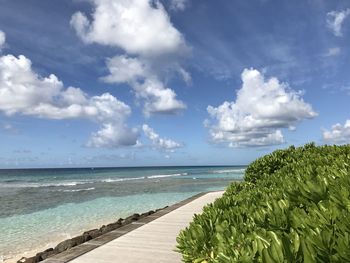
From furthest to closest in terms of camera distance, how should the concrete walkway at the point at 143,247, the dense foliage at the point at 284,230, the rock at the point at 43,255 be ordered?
the rock at the point at 43,255 → the concrete walkway at the point at 143,247 → the dense foliage at the point at 284,230

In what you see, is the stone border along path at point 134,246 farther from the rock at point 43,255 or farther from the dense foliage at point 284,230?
the dense foliage at point 284,230

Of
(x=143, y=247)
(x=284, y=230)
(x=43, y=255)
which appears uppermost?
(x=284, y=230)

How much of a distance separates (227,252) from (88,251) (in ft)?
17.8

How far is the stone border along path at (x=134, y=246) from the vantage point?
6.83 m

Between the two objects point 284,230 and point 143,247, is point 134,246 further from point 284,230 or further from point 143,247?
point 284,230

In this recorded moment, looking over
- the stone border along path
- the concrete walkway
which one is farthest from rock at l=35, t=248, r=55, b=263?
the concrete walkway

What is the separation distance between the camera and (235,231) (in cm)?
318

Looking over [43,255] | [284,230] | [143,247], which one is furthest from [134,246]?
[284,230]

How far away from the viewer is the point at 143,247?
771 cm

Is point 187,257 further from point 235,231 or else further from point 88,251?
point 88,251

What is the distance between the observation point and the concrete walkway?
22.4 ft

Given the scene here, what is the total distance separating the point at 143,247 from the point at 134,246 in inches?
8.9

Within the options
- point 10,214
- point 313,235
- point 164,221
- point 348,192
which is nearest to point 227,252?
point 313,235

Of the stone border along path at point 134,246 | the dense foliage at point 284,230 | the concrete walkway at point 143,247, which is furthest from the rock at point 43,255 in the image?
the dense foliage at point 284,230
